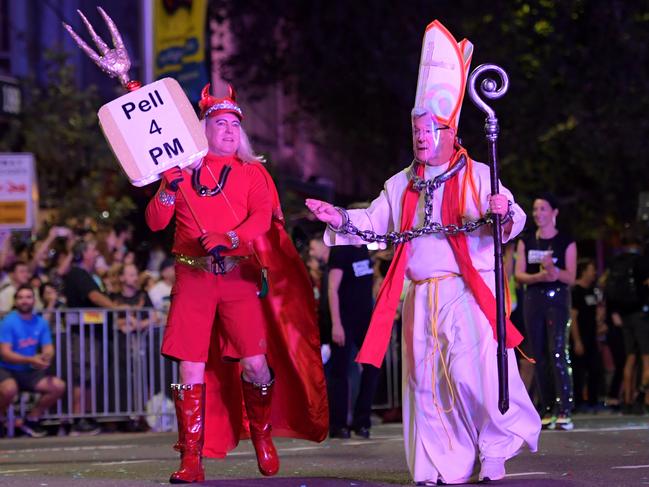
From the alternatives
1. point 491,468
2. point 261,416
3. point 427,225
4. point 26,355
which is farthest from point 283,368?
point 26,355

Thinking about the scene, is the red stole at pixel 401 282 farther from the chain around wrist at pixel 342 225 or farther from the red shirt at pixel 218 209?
the red shirt at pixel 218 209

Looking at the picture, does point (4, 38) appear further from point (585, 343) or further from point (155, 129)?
point (155, 129)

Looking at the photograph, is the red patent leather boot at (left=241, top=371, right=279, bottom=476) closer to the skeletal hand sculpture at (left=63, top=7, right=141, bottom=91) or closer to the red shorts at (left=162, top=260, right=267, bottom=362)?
the red shorts at (left=162, top=260, right=267, bottom=362)

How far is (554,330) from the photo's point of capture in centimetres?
1158

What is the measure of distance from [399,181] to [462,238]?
517 millimetres

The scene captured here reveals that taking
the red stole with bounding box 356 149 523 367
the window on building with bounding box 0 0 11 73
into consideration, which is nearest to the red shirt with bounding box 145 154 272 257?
the red stole with bounding box 356 149 523 367

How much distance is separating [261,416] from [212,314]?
2.24 feet

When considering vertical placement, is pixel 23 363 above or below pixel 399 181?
below

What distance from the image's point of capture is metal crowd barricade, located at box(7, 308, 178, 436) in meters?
13.9

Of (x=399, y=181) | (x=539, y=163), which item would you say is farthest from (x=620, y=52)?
(x=399, y=181)

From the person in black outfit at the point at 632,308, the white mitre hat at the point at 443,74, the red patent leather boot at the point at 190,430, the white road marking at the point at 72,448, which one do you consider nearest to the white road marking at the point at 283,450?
the white road marking at the point at 72,448

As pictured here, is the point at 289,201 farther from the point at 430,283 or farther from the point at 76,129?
the point at 430,283

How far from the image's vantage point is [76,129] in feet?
74.2

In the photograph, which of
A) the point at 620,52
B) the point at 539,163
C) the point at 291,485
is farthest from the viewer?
the point at 539,163
